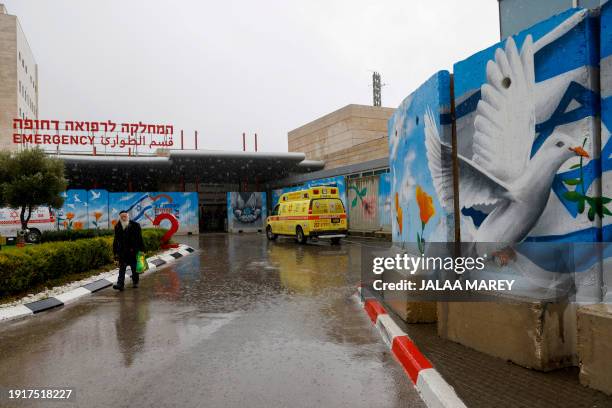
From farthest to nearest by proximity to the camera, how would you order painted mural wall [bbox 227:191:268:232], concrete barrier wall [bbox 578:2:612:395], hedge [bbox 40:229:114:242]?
painted mural wall [bbox 227:191:268:232], hedge [bbox 40:229:114:242], concrete barrier wall [bbox 578:2:612:395]

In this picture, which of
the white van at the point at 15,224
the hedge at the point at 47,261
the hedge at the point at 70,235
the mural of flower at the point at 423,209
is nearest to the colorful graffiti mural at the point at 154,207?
the white van at the point at 15,224

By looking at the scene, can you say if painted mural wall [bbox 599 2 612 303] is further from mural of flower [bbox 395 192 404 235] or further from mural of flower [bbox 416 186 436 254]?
mural of flower [bbox 395 192 404 235]

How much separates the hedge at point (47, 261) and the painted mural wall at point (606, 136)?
8973mm

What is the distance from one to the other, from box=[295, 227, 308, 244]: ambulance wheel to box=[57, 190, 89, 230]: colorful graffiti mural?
16274mm

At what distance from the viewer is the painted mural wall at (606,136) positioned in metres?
3.78

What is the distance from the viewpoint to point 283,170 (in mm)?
35906

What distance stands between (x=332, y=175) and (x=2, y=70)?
44097 millimetres

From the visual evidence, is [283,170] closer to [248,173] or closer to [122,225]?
[248,173]

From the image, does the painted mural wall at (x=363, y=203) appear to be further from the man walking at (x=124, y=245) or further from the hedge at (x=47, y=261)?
the man walking at (x=124, y=245)

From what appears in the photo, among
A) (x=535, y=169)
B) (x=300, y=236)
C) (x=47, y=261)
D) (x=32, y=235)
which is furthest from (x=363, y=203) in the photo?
(x=535, y=169)

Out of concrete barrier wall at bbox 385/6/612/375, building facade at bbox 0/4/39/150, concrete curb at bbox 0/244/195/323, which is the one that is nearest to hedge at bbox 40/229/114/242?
concrete curb at bbox 0/244/195/323

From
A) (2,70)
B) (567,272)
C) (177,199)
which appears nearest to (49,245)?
(567,272)

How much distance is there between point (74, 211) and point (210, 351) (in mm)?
27490

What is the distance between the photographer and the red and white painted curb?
3.51 metres
